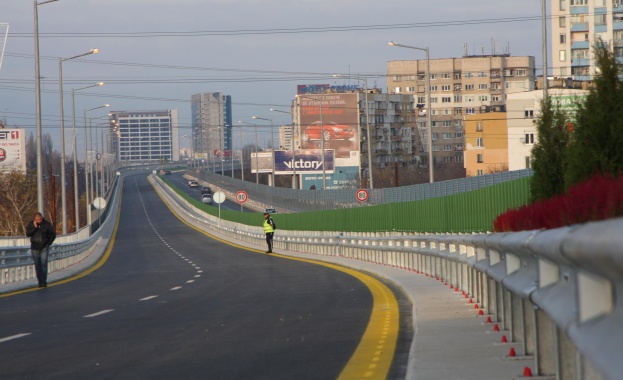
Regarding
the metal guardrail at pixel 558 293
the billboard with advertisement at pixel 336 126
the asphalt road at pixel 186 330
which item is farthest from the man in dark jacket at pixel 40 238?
the billboard with advertisement at pixel 336 126

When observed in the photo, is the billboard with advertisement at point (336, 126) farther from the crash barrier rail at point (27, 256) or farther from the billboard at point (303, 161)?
the crash barrier rail at point (27, 256)

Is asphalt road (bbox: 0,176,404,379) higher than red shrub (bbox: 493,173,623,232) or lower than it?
lower

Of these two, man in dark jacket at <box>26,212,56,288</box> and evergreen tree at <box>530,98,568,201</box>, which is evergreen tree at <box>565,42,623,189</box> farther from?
man in dark jacket at <box>26,212,56,288</box>

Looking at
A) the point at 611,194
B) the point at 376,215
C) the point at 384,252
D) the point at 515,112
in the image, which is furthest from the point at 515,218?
the point at 515,112

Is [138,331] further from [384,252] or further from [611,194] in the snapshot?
[384,252]

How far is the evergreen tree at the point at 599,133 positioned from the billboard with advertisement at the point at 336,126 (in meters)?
163

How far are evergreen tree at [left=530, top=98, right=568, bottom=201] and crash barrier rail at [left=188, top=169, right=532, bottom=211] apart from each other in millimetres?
3235

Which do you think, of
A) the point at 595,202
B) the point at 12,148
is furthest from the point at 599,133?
the point at 12,148

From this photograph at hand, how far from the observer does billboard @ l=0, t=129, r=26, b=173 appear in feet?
306

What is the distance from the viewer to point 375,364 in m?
9.98

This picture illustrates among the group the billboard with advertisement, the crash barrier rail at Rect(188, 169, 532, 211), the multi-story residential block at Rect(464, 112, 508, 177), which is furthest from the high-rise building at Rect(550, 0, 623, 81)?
the billboard with advertisement

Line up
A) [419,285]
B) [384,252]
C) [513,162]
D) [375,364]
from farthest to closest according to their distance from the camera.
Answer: [513,162], [384,252], [419,285], [375,364]

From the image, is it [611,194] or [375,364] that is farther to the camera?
[375,364]

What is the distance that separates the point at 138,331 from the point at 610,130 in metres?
5.67
